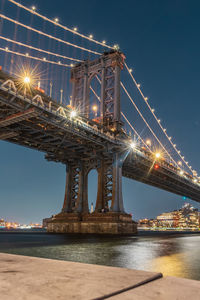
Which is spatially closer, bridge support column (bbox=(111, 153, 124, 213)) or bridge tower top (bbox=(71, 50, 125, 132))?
bridge support column (bbox=(111, 153, 124, 213))

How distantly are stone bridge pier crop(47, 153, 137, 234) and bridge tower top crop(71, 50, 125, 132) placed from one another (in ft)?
23.5

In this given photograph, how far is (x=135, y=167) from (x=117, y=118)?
14.3 metres

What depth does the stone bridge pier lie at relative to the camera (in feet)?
124

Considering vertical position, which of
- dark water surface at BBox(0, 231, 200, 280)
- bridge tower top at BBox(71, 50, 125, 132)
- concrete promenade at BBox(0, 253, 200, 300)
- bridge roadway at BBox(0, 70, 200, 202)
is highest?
bridge tower top at BBox(71, 50, 125, 132)

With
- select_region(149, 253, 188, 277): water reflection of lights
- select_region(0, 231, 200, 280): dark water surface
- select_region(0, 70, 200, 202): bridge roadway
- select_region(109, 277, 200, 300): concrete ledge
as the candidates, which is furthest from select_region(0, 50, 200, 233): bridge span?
select_region(109, 277, 200, 300): concrete ledge

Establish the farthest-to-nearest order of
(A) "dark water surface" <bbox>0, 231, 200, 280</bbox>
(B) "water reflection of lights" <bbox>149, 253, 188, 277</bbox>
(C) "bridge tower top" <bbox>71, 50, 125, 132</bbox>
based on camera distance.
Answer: (C) "bridge tower top" <bbox>71, 50, 125, 132</bbox>, (A) "dark water surface" <bbox>0, 231, 200, 280</bbox>, (B) "water reflection of lights" <bbox>149, 253, 188, 277</bbox>

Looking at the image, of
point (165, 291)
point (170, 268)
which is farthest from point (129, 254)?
point (165, 291)

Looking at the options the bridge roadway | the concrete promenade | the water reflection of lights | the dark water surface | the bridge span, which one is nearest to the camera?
the concrete promenade

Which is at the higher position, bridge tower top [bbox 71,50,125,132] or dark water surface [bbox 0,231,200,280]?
bridge tower top [bbox 71,50,125,132]

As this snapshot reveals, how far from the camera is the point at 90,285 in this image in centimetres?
293

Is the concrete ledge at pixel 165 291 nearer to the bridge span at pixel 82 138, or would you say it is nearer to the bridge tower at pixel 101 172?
the bridge span at pixel 82 138

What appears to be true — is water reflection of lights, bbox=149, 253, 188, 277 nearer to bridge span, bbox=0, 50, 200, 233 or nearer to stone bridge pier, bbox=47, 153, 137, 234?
bridge span, bbox=0, 50, 200, 233

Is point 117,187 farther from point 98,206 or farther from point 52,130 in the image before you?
point 52,130

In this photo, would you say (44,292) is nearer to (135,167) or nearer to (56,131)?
(56,131)
